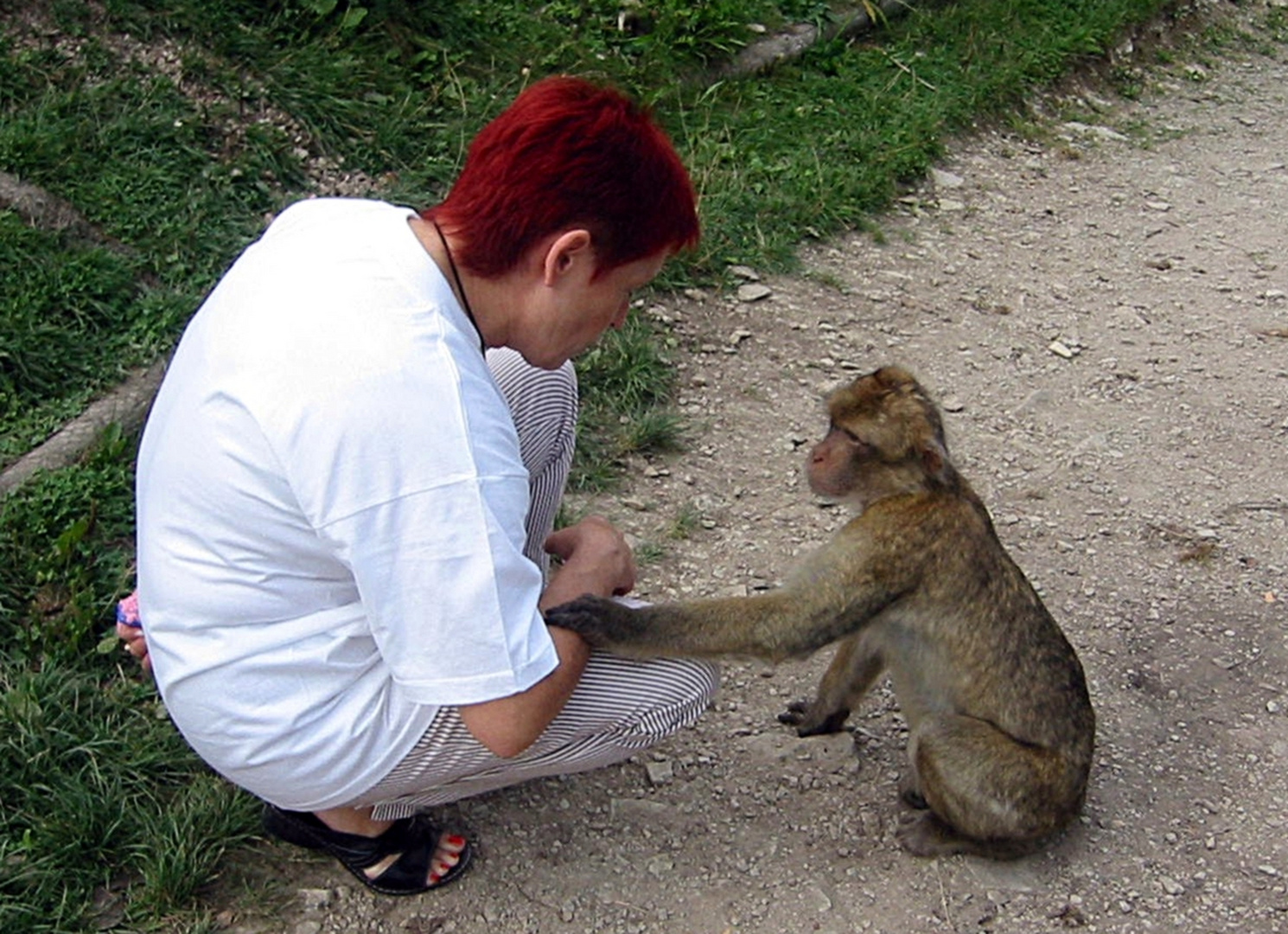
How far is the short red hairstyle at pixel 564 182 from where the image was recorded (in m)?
2.29

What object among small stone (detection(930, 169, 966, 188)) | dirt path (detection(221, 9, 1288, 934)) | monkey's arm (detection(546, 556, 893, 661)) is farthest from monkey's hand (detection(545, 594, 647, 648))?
small stone (detection(930, 169, 966, 188))

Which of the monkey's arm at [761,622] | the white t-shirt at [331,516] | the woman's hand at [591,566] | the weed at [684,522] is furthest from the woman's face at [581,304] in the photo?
the weed at [684,522]

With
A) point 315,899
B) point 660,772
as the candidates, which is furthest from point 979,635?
point 315,899

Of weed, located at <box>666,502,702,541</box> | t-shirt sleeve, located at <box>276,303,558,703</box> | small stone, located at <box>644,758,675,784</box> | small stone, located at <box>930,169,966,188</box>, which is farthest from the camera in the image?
small stone, located at <box>930,169,966,188</box>

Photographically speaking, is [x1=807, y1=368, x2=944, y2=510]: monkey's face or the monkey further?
[x1=807, y1=368, x2=944, y2=510]: monkey's face

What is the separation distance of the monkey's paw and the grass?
83 centimetres

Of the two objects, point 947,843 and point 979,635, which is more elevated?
point 979,635

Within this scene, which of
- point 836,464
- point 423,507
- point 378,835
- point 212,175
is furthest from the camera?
point 212,175

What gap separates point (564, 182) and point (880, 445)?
1203 mm

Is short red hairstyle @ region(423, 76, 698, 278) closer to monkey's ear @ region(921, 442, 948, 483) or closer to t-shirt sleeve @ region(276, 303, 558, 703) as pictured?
t-shirt sleeve @ region(276, 303, 558, 703)

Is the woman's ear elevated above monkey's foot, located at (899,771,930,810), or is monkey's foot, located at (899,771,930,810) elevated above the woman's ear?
the woman's ear

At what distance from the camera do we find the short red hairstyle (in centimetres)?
229

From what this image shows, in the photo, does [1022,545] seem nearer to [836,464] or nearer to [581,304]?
[836,464]

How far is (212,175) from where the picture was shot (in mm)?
4906
